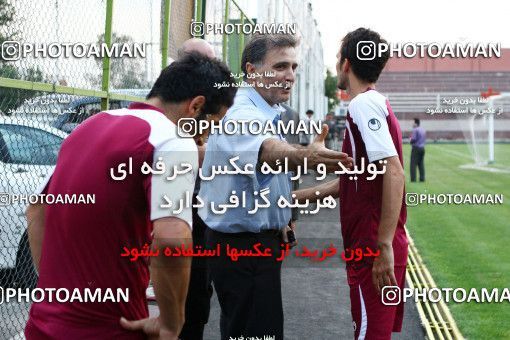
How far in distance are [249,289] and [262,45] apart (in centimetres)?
116

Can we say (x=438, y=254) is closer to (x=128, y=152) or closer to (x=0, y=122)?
(x=0, y=122)

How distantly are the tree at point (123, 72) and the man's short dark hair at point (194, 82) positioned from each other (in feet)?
7.24

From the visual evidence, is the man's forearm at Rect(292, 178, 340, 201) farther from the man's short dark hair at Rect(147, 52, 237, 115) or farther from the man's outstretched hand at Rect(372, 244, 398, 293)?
the man's short dark hair at Rect(147, 52, 237, 115)

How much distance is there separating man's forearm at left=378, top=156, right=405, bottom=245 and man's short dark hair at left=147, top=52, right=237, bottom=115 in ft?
3.20

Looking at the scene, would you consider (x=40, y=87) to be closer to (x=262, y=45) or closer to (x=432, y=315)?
(x=262, y=45)

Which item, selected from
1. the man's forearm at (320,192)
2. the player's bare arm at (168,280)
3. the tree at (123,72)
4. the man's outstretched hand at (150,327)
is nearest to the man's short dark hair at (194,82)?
the player's bare arm at (168,280)

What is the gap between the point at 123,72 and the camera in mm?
5516

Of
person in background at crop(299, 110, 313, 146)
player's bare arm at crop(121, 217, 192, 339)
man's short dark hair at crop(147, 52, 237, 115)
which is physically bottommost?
player's bare arm at crop(121, 217, 192, 339)

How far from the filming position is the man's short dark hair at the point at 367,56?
12.1ft

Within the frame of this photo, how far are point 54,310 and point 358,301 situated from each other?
156cm

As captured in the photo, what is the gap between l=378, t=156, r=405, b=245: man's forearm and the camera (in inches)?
133

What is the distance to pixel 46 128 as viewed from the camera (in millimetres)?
4223

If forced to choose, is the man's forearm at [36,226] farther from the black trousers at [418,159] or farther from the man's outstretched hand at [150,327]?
the black trousers at [418,159]

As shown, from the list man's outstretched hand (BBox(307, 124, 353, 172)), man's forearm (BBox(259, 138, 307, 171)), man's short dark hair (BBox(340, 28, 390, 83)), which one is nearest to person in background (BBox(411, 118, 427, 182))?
man's short dark hair (BBox(340, 28, 390, 83))
